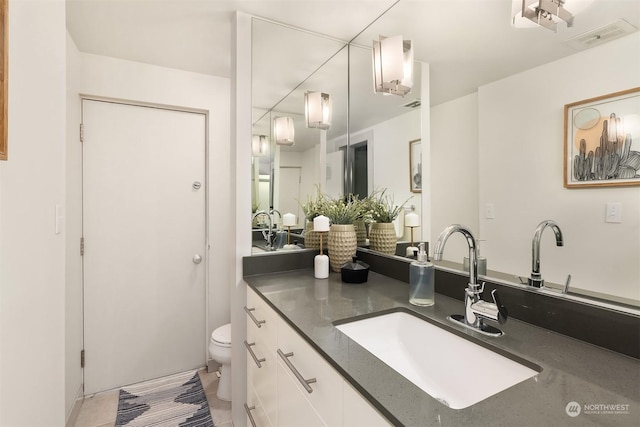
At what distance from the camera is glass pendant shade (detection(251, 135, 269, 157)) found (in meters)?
1.74

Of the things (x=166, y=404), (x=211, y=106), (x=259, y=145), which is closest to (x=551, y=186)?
(x=259, y=145)

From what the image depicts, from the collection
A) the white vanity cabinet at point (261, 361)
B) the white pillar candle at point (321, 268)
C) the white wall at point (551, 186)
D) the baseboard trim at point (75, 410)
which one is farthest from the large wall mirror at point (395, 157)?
the baseboard trim at point (75, 410)

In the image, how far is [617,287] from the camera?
2.59 feet

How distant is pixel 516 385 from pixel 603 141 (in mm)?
654

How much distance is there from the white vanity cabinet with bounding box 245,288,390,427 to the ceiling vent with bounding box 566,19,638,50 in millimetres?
1067

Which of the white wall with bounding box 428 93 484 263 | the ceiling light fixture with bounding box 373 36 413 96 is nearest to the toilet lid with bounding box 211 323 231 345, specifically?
the white wall with bounding box 428 93 484 263

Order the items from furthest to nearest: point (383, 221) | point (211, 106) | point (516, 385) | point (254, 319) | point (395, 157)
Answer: point (211, 106) → point (383, 221) → point (395, 157) → point (254, 319) → point (516, 385)

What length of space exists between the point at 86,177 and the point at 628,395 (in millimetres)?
2756

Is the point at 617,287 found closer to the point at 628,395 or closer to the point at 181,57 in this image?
the point at 628,395

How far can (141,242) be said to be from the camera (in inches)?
89.8

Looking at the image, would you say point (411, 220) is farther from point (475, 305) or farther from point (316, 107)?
point (316, 107)

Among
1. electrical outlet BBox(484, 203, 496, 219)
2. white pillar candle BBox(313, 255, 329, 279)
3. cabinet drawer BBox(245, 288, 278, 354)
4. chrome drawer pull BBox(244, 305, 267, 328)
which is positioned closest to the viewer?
electrical outlet BBox(484, 203, 496, 219)

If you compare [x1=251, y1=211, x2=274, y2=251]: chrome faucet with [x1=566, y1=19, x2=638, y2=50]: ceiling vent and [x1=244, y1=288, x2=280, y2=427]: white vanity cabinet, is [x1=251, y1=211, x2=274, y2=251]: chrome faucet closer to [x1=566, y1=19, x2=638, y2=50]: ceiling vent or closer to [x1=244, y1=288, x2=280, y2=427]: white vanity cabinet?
[x1=244, y1=288, x2=280, y2=427]: white vanity cabinet

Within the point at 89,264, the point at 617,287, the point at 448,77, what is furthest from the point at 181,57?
the point at 617,287
